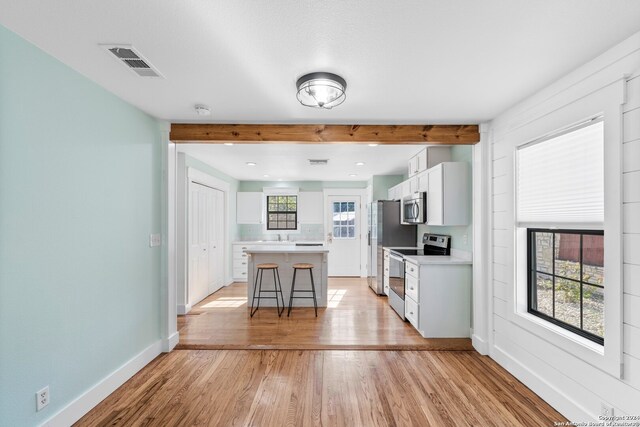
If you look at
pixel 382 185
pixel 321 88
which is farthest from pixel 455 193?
pixel 382 185

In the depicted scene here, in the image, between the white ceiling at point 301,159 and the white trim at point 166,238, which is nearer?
the white trim at point 166,238

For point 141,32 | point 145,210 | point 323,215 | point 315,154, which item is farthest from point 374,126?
point 323,215

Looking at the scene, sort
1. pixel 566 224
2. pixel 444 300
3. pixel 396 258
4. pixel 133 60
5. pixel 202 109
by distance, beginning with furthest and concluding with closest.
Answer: pixel 396 258
pixel 444 300
pixel 202 109
pixel 566 224
pixel 133 60

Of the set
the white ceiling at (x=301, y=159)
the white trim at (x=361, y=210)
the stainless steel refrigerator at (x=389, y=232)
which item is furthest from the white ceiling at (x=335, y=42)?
the white trim at (x=361, y=210)

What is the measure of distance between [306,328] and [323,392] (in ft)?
4.58

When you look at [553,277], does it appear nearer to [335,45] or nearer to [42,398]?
[335,45]

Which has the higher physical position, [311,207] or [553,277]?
[311,207]

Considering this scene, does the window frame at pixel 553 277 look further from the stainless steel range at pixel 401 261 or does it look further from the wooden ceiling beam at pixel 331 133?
the stainless steel range at pixel 401 261

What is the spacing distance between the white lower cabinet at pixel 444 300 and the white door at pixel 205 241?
341 cm

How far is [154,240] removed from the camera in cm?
307

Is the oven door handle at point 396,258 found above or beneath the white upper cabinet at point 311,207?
beneath

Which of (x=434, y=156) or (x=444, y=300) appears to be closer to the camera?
(x=444, y=300)

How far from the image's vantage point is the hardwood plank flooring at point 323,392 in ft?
6.98

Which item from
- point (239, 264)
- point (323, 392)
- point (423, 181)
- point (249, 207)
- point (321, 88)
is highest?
point (321, 88)
